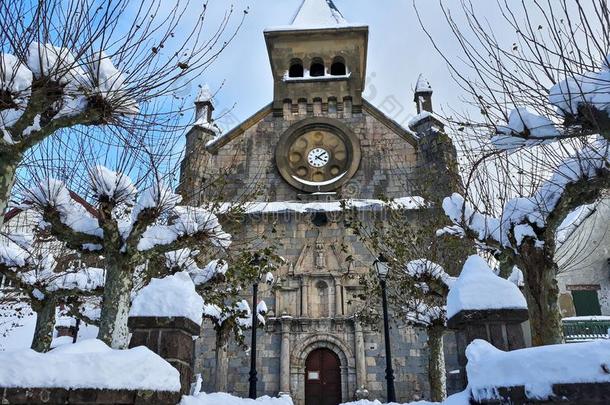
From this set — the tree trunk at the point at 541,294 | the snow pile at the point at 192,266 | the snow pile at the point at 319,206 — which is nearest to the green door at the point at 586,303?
the snow pile at the point at 319,206

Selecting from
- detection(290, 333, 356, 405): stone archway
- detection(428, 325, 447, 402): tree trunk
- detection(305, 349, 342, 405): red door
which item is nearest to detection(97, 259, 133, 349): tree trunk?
detection(428, 325, 447, 402): tree trunk

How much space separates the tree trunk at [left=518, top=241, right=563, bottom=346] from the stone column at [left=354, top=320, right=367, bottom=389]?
8.77 meters

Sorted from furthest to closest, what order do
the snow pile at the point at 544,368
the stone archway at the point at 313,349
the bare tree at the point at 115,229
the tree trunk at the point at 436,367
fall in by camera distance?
the stone archway at the point at 313,349, the tree trunk at the point at 436,367, the bare tree at the point at 115,229, the snow pile at the point at 544,368

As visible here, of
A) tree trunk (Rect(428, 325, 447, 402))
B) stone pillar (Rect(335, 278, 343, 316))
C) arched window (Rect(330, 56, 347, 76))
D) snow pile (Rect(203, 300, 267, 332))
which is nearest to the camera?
tree trunk (Rect(428, 325, 447, 402))

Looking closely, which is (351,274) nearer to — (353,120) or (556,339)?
(353,120)

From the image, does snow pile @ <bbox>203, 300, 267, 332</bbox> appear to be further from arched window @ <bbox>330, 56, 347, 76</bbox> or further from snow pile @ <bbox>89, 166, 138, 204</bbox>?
arched window @ <bbox>330, 56, 347, 76</bbox>

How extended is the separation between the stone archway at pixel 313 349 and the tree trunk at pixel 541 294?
358 inches

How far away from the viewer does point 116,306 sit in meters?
8.39

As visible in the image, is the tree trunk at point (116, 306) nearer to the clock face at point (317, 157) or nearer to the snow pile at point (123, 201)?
the snow pile at point (123, 201)

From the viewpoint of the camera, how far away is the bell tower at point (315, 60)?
66.1ft

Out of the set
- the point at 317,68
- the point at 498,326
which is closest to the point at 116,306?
the point at 498,326

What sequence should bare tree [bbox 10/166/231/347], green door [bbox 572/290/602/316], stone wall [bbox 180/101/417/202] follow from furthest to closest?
stone wall [bbox 180/101/417/202] < green door [bbox 572/290/602/316] < bare tree [bbox 10/166/231/347]

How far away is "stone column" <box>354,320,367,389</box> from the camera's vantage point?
1523cm

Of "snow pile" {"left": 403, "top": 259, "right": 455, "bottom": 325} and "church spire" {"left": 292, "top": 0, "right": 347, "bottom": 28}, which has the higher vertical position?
"church spire" {"left": 292, "top": 0, "right": 347, "bottom": 28}
